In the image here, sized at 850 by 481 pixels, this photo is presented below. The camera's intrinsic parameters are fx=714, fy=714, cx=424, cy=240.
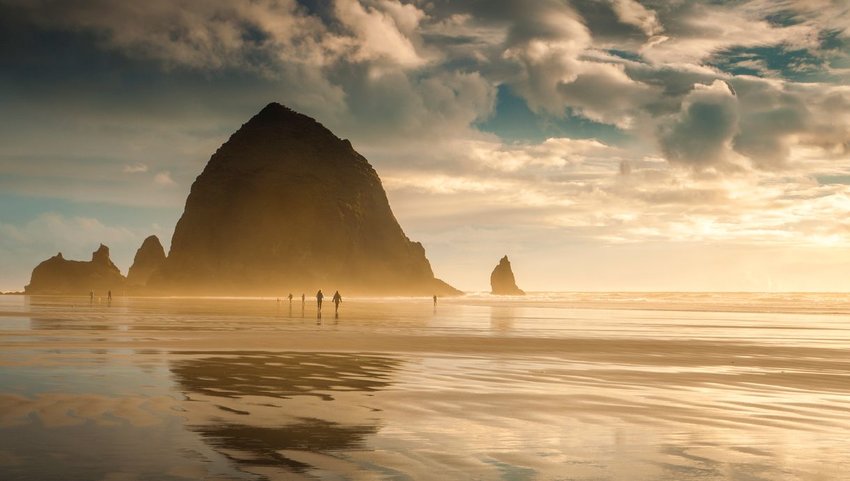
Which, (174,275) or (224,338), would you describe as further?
(174,275)

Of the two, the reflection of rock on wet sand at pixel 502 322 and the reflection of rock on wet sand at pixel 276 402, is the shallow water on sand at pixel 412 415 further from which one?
the reflection of rock on wet sand at pixel 502 322

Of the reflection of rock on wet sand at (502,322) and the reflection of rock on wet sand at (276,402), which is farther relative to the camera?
the reflection of rock on wet sand at (502,322)

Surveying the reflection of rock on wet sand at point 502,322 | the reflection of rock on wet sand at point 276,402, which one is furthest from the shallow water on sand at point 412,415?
the reflection of rock on wet sand at point 502,322

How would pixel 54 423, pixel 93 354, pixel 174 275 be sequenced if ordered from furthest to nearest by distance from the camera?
1. pixel 174 275
2. pixel 93 354
3. pixel 54 423

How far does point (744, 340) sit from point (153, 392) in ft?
88.2

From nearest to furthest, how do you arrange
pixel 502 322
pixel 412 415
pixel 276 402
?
1. pixel 412 415
2. pixel 276 402
3. pixel 502 322

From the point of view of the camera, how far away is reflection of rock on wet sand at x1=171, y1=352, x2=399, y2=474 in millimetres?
8414

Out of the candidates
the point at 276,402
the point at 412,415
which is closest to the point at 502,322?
the point at 276,402

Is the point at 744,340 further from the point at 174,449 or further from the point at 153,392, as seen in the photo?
the point at 174,449

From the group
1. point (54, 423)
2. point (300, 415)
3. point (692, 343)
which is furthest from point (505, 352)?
point (54, 423)

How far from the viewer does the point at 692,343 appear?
96.6 feet

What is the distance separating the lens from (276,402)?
11.9 m

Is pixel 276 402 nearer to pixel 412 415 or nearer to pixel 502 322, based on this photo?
pixel 412 415

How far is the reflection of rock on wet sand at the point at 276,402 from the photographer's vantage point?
8414 mm
